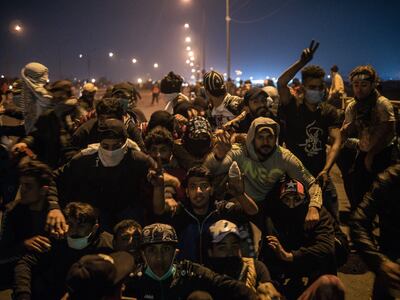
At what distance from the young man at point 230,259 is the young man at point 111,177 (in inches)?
39.0

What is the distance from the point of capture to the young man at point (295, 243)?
4000mm

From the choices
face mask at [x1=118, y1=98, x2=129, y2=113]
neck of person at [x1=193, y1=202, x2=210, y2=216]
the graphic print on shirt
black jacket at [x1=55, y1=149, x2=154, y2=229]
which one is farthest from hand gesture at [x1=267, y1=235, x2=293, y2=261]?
face mask at [x1=118, y1=98, x2=129, y2=113]

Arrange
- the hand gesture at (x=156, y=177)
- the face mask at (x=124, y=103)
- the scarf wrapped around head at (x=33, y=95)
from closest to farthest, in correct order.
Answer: the hand gesture at (x=156, y=177)
the scarf wrapped around head at (x=33, y=95)
the face mask at (x=124, y=103)

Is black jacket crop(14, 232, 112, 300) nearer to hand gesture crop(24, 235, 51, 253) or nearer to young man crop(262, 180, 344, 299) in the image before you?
hand gesture crop(24, 235, 51, 253)

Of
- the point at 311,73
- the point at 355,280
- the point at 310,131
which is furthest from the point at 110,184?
the point at 355,280

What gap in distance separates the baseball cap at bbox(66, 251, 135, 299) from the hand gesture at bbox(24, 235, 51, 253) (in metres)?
0.93

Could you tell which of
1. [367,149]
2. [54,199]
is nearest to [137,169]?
[54,199]

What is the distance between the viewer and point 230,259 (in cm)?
361

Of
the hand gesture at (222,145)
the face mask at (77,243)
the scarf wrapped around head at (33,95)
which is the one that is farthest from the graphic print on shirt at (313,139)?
the scarf wrapped around head at (33,95)

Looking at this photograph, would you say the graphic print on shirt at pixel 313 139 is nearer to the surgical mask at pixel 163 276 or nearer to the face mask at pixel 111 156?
the face mask at pixel 111 156

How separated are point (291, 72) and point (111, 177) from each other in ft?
8.60

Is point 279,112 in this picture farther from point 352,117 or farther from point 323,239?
point 323,239

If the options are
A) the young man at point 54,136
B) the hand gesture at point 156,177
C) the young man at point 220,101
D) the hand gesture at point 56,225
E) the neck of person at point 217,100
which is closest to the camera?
the hand gesture at point 56,225

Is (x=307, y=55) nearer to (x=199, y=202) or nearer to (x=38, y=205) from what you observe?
(x=199, y=202)
